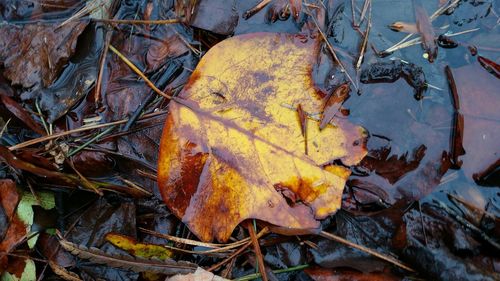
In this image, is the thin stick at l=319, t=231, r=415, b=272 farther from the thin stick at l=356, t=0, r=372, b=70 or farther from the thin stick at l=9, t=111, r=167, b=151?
the thin stick at l=9, t=111, r=167, b=151

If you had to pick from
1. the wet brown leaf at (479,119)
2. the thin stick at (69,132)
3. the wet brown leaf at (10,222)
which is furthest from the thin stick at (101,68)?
the wet brown leaf at (479,119)

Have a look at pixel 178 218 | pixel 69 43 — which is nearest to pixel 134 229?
pixel 178 218

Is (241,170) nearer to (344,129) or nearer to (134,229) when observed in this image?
(344,129)

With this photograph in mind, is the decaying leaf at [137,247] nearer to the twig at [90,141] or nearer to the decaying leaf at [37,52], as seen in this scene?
the twig at [90,141]

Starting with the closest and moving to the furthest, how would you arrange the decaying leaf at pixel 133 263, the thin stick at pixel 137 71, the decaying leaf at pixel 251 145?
the decaying leaf at pixel 251 145 < the decaying leaf at pixel 133 263 < the thin stick at pixel 137 71

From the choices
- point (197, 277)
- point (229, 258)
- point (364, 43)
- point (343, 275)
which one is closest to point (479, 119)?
point (364, 43)

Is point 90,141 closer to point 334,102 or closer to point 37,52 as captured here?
point 37,52

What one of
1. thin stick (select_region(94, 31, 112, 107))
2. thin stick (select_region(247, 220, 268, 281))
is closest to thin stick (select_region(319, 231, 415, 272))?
thin stick (select_region(247, 220, 268, 281))
